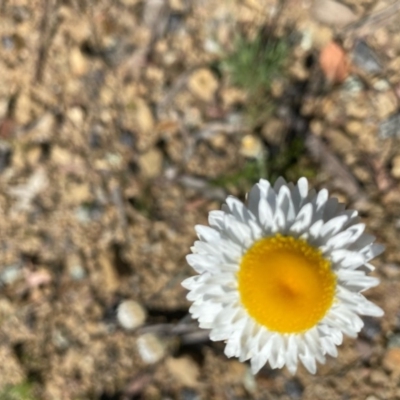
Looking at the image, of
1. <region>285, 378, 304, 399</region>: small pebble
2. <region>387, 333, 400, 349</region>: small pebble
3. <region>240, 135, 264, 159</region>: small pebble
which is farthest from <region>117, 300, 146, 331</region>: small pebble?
<region>387, 333, 400, 349</region>: small pebble

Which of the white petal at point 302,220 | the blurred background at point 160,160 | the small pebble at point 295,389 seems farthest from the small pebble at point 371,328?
the white petal at point 302,220

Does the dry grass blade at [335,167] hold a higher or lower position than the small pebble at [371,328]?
higher

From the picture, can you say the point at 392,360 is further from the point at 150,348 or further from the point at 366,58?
the point at 366,58

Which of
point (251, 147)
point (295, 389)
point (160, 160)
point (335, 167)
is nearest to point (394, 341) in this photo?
point (295, 389)

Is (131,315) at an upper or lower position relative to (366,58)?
lower

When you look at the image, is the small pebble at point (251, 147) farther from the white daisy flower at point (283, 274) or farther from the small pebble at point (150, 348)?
the small pebble at point (150, 348)

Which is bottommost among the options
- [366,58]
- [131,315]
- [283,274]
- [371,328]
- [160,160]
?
[371,328]

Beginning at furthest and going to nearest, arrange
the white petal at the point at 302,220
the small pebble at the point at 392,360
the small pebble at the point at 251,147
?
the small pebble at the point at 251,147 → the small pebble at the point at 392,360 → the white petal at the point at 302,220
